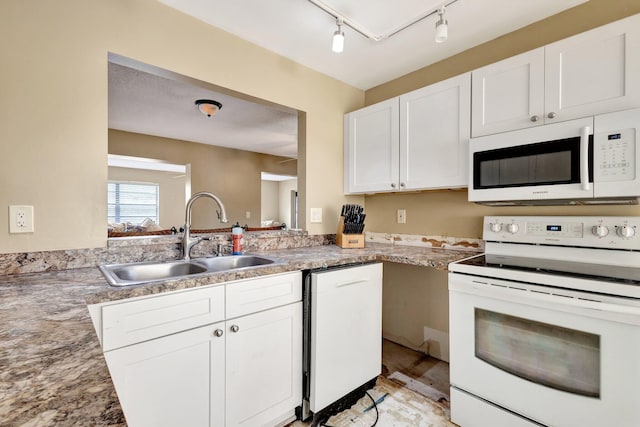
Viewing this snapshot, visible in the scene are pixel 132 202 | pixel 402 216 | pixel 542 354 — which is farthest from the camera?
pixel 132 202

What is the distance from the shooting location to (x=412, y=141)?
2.09 meters

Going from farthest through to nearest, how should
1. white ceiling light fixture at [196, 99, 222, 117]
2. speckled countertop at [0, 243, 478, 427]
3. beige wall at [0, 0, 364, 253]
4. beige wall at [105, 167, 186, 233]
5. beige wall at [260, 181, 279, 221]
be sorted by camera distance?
beige wall at [260, 181, 279, 221], beige wall at [105, 167, 186, 233], white ceiling light fixture at [196, 99, 222, 117], beige wall at [0, 0, 364, 253], speckled countertop at [0, 243, 478, 427]

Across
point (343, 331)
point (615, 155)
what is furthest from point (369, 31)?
point (343, 331)

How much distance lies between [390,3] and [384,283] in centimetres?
203

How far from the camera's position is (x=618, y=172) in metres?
1.29

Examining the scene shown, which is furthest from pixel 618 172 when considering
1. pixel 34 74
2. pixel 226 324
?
pixel 34 74

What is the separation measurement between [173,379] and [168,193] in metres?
7.88

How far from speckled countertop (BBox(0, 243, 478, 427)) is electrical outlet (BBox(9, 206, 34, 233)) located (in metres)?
0.20

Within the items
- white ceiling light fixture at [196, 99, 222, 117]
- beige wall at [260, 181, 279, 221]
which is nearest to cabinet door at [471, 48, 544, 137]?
white ceiling light fixture at [196, 99, 222, 117]

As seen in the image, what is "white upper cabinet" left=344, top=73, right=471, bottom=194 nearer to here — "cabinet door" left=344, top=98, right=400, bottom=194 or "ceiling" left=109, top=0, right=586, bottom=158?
"cabinet door" left=344, top=98, right=400, bottom=194

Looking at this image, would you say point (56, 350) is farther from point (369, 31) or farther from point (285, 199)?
point (285, 199)

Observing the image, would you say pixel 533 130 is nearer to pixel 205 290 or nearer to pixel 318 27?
pixel 318 27

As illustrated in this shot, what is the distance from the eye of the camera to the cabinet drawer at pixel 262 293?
1.34 meters

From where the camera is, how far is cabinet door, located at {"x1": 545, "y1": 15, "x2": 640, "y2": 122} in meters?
1.31
